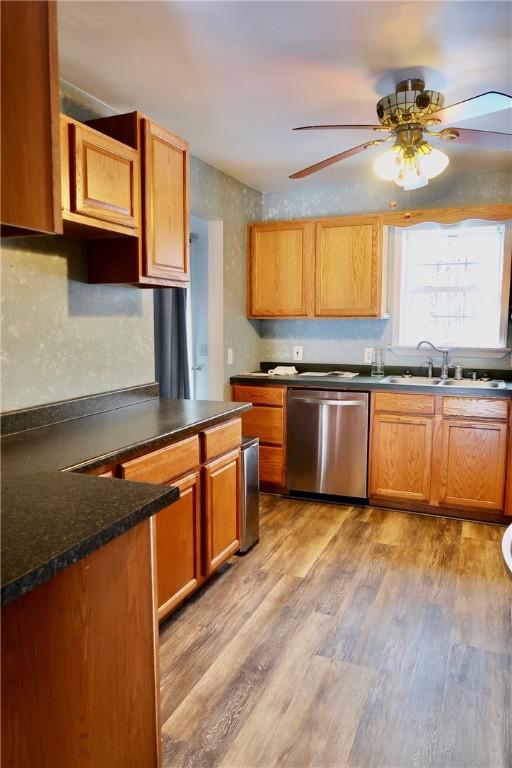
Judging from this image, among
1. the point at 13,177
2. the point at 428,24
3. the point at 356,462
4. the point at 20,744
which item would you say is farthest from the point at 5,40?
the point at 356,462

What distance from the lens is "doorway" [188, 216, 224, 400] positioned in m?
3.96

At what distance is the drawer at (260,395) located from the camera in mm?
3994

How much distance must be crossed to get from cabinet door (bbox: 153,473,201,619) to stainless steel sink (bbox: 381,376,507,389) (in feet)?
6.22

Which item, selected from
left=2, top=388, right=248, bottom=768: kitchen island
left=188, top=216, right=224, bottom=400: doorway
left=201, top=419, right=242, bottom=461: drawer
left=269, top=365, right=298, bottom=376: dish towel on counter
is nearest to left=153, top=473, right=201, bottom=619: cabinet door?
left=201, top=419, right=242, bottom=461: drawer

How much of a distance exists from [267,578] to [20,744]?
1.94 meters

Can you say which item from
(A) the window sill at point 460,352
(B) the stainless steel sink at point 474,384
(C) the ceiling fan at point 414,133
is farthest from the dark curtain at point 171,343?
(B) the stainless steel sink at point 474,384

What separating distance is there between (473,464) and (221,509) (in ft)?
6.08

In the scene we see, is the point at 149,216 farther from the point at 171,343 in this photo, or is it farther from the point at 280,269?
the point at 280,269

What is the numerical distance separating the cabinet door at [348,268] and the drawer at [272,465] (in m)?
1.14

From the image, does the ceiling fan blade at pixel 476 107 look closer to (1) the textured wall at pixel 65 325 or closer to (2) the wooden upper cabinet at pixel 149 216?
(2) the wooden upper cabinet at pixel 149 216

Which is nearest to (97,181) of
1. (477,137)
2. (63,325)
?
(63,325)

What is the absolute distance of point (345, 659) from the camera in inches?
82.1

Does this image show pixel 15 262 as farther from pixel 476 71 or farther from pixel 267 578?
pixel 476 71

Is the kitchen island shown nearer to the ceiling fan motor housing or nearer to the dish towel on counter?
the ceiling fan motor housing
